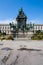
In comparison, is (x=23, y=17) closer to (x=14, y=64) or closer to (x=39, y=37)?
(x=39, y=37)

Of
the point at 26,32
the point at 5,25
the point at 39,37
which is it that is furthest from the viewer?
the point at 5,25

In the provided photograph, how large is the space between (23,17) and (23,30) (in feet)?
20.8

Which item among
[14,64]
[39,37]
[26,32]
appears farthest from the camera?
[26,32]

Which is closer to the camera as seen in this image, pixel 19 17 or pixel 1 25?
pixel 19 17

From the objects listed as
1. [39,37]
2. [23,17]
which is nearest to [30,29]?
[23,17]

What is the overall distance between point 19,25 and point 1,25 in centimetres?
7024

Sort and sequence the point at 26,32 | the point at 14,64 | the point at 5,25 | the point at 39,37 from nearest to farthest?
the point at 14,64, the point at 39,37, the point at 26,32, the point at 5,25

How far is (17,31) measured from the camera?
230 ft

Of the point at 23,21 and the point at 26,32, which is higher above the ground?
the point at 23,21

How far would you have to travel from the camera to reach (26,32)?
2726 inches

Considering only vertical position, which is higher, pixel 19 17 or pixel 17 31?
pixel 19 17

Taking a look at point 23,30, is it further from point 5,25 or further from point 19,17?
point 5,25

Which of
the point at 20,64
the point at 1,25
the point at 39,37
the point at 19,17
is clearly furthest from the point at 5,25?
the point at 20,64

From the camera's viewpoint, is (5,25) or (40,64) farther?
(5,25)
